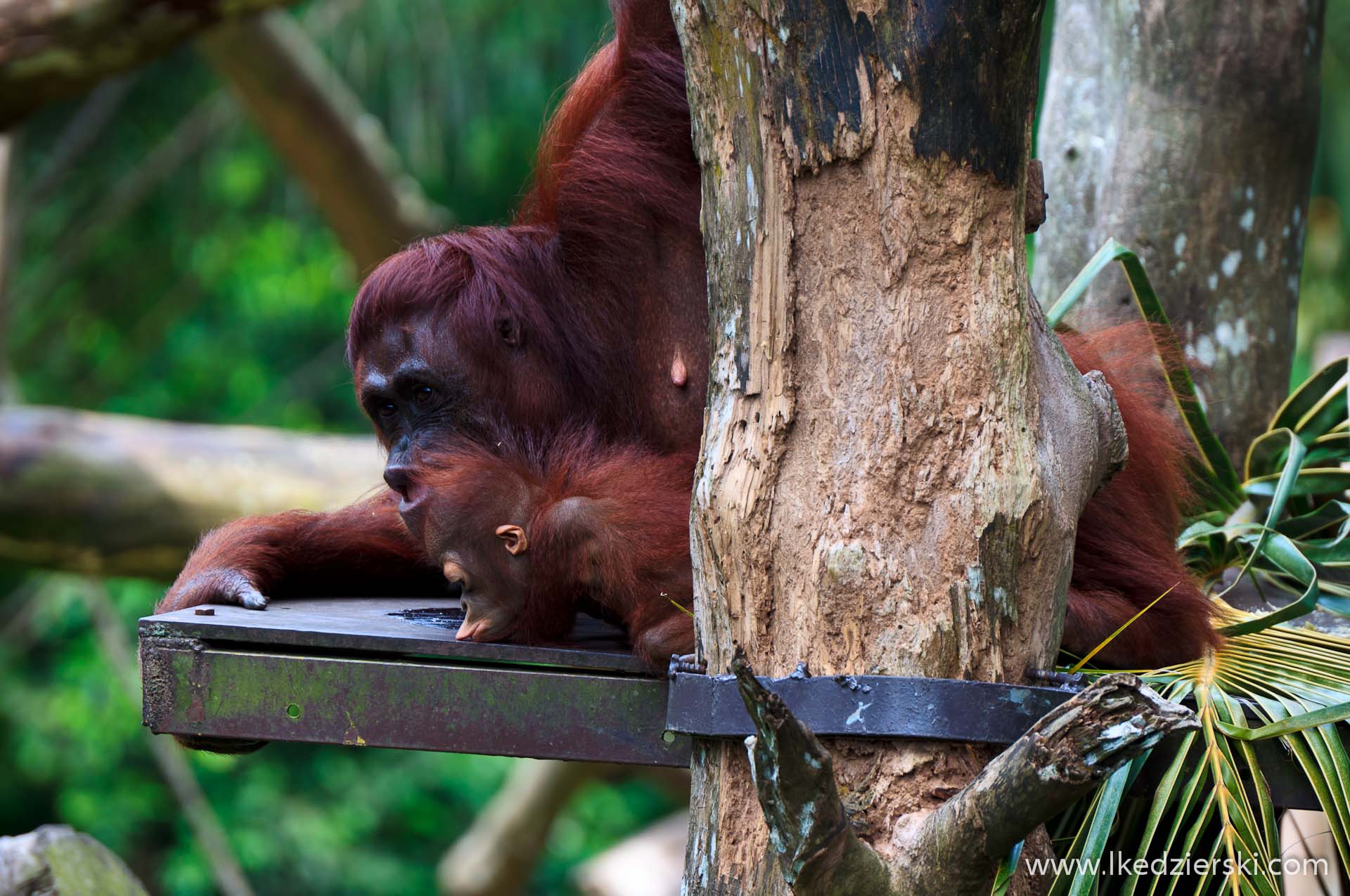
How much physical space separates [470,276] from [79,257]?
679 centimetres

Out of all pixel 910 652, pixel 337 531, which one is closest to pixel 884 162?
pixel 910 652

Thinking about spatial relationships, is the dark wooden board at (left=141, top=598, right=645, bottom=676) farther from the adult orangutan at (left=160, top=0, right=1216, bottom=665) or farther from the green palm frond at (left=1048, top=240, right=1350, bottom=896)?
the green palm frond at (left=1048, top=240, right=1350, bottom=896)

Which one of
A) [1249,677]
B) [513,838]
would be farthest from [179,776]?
[1249,677]

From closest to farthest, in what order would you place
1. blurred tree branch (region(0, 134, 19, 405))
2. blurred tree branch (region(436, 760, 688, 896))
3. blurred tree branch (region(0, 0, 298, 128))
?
blurred tree branch (region(0, 0, 298, 128)) < blurred tree branch (region(0, 134, 19, 405)) < blurred tree branch (region(436, 760, 688, 896))

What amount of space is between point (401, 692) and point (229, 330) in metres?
7.77

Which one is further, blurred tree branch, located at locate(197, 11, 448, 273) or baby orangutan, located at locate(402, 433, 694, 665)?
blurred tree branch, located at locate(197, 11, 448, 273)

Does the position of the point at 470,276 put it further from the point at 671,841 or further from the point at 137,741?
the point at 137,741

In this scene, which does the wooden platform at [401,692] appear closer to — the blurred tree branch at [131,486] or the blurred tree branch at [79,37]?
the blurred tree branch at [79,37]

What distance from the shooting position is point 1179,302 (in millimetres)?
2764

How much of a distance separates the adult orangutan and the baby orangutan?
0.31 feet

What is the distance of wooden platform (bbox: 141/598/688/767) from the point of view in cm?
168

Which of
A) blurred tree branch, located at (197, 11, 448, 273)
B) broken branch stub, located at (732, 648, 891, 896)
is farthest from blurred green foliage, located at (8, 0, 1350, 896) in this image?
broken branch stub, located at (732, 648, 891, 896)

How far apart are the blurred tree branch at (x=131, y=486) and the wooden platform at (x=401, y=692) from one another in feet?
8.25

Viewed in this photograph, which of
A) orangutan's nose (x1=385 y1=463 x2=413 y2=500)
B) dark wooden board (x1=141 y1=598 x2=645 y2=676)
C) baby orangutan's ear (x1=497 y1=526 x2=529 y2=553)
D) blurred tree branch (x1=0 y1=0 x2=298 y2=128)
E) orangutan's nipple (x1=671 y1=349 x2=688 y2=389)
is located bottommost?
dark wooden board (x1=141 y1=598 x2=645 y2=676)
